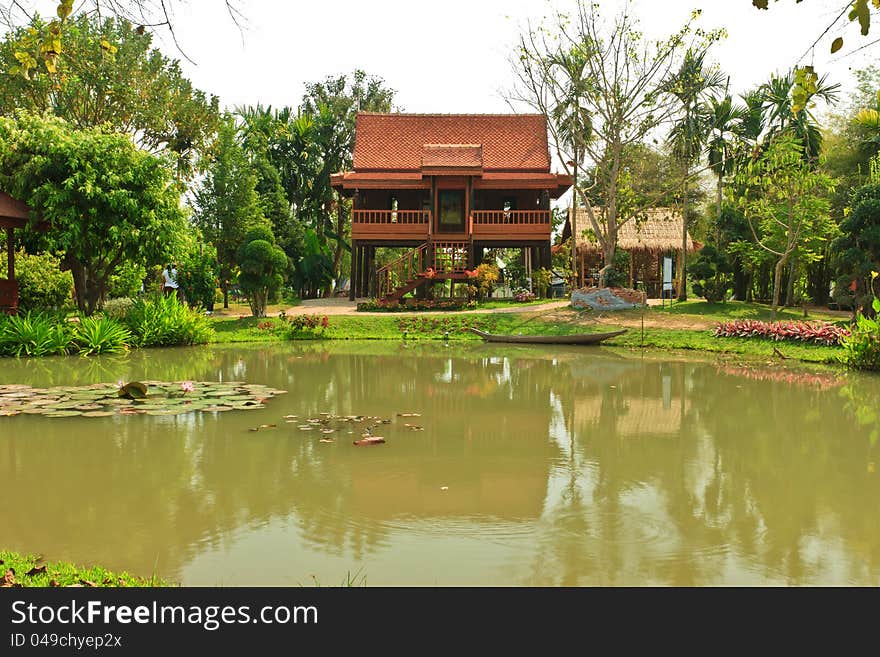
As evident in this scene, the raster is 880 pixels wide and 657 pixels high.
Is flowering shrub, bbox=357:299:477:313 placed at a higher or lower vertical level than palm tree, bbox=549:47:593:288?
lower

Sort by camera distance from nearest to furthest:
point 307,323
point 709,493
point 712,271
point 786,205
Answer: point 709,493
point 307,323
point 786,205
point 712,271

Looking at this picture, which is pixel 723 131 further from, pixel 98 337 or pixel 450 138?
pixel 98 337

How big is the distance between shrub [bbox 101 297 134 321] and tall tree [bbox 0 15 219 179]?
16.0ft

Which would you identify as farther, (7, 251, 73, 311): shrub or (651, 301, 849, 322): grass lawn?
(651, 301, 849, 322): grass lawn

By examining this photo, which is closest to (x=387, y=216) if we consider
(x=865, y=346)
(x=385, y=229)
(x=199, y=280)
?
(x=385, y=229)

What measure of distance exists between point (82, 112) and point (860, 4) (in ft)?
85.7

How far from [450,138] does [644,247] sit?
28.7 ft

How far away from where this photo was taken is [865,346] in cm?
1306

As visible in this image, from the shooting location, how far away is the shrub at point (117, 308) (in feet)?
57.0

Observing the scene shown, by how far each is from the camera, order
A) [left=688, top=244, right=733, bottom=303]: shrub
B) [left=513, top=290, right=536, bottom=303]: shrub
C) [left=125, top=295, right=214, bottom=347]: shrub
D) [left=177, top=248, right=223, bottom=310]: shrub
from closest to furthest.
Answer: [left=125, top=295, right=214, bottom=347]: shrub → [left=177, top=248, right=223, bottom=310]: shrub → [left=688, top=244, right=733, bottom=303]: shrub → [left=513, top=290, right=536, bottom=303]: shrub

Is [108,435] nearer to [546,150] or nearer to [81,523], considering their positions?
[81,523]

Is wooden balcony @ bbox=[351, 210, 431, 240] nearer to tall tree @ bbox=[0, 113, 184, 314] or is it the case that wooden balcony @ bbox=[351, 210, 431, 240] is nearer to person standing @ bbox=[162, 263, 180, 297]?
person standing @ bbox=[162, 263, 180, 297]

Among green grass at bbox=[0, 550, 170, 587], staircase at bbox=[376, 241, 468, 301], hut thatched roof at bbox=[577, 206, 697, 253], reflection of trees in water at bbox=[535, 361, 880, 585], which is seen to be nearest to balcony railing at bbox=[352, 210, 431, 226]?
staircase at bbox=[376, 241, 468, 301]

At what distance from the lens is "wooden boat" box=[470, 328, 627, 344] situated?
17.4 meters
